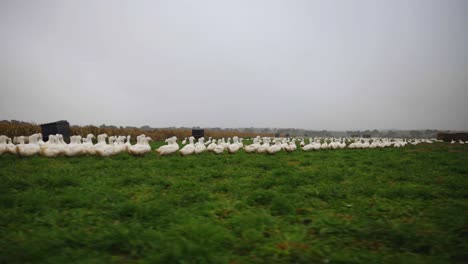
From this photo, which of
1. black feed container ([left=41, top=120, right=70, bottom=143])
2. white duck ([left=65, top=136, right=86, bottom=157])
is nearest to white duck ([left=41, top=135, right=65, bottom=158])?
white duck ([left=65, top=136, right=86, bottom=157])

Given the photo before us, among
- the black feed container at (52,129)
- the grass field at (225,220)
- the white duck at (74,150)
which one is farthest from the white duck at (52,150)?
the black feed container at (52,129)

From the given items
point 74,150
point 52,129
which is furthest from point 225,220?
point 52,129

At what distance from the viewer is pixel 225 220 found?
4402mm

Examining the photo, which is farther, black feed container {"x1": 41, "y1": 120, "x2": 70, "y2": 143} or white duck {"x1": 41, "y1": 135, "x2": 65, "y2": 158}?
black feed container {"x1": 41, "y1": 120, "x2": 70, "y2": 143}

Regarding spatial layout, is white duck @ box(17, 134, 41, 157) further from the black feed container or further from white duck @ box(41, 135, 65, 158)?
the black feed container

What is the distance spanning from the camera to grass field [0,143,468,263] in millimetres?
3303

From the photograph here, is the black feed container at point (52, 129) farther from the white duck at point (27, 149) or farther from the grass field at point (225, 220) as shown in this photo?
the grass field at point (225, 220)

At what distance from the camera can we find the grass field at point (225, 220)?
3303 mm

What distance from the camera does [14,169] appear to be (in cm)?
788

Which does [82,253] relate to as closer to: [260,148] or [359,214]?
[359,214]

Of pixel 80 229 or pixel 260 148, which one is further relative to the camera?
pixel 260 148

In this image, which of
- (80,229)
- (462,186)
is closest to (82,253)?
(80,229)

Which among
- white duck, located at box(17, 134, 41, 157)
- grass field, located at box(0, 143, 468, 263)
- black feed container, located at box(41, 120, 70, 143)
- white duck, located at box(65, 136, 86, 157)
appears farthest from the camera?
black feed container, located at box(41, 120, 70, 143)

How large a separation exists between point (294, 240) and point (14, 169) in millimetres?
8595
